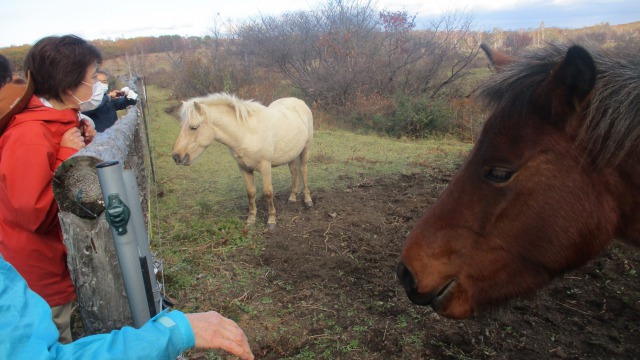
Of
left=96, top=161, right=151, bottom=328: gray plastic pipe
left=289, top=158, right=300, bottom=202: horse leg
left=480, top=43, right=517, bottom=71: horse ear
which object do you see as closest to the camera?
left=96, top=161, right=151, bottom=328: gray plastic pipe

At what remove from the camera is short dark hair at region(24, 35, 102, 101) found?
2031 mm

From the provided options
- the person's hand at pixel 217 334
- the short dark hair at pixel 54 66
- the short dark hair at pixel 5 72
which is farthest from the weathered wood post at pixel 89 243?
the short dark hair at pixel 5 72

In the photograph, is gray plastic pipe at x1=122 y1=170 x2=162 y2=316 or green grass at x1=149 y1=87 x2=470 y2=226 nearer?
gray plastic pipe at x1=122 y1=170 x2=162 y2=316

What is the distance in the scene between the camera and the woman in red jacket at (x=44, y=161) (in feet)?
5.49

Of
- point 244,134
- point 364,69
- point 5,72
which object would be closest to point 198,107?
point 244,134

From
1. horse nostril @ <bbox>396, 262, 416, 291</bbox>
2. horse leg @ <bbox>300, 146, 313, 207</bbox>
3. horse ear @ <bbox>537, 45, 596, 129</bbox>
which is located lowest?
horse leg @ <bbox>300, 146, 313, 207</bbox>

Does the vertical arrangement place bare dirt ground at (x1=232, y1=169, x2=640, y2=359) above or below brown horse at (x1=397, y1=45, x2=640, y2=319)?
below

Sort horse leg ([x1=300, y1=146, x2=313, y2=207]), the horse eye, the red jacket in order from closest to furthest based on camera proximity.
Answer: the horse eye → the red jacket → horse leg ([x1=300, y1=146, x2=313, y2=207])

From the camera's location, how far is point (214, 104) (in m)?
5.22

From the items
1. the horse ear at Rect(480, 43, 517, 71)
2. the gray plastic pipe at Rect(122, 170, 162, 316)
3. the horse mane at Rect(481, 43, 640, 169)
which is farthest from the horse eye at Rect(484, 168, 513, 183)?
the gray plastic pipe at Rect(122, 170, 162, 316)

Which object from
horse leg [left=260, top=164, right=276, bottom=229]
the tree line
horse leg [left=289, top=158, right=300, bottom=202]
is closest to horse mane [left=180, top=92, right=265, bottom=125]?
horse leg [left=260, top=164, right=276, bottom=229]

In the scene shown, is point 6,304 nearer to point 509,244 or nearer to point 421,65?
point 509,244

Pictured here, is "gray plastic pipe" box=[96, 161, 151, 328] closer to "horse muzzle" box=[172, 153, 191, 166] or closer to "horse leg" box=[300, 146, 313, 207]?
"horse muzzle" box=[172, 153, 191, 166]

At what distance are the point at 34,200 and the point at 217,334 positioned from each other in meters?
1.11
